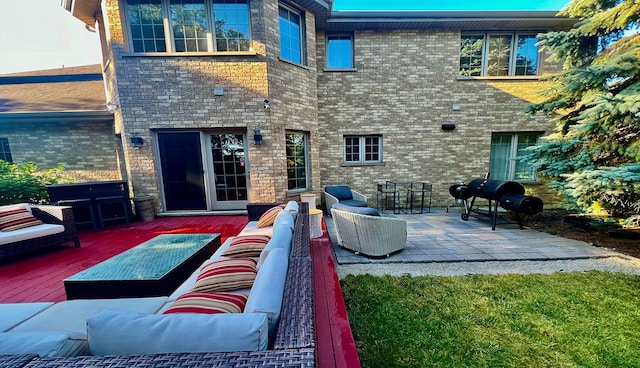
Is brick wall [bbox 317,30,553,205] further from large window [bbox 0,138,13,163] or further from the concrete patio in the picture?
large window [bbox 0,138,13,163]

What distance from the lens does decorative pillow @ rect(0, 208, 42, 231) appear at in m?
3.46

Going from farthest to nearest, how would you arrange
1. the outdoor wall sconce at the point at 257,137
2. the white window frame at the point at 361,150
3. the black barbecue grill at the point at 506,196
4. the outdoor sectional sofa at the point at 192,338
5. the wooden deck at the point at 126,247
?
the white window frame at the point at 361,150 → the outdoor wall sconce at the point at 257,137 → the black barbecue grill at the point at 506,196 → the wooden deck at the point at 126,247 → the outdoor sectional sofa at the point at 192,338

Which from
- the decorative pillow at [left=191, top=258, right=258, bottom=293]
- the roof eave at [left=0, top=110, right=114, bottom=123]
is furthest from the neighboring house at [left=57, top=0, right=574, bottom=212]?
the decorative pillow at [left=191, top=258, right=258, bottom=293]

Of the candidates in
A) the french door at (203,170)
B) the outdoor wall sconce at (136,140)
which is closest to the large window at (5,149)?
the outdoor wall sconce at (136,140)

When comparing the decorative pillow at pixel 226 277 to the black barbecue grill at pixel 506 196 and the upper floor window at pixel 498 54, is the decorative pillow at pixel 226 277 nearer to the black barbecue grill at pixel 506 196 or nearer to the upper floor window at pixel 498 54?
the black barbecue grill at pixel 506 196

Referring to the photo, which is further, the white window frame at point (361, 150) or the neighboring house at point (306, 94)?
the white window frame at point (361, 150)

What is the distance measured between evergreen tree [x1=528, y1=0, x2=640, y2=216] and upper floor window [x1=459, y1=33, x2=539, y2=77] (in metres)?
2.05

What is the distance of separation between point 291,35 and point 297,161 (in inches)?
129

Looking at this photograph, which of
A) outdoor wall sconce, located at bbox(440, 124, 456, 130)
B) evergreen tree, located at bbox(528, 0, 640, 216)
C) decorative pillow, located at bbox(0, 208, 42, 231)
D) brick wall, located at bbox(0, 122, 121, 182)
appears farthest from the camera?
outdoor wall sconce, located at bbox(440, 124, 456, 130)

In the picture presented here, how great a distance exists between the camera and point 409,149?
7.21 meters

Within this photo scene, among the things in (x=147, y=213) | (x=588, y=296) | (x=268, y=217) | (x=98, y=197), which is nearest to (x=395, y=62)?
(x=268, y=217)

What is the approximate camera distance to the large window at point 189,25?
5.29 m

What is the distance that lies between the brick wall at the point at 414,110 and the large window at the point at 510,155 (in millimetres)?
306

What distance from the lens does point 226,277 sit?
1.79 metres
